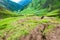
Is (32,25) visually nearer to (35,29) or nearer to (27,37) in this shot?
(35,29)

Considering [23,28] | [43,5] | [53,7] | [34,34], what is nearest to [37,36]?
[34,34]

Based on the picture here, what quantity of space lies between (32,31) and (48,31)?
2.79m

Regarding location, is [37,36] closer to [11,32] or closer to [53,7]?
[11,32]

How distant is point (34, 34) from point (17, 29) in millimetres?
4101

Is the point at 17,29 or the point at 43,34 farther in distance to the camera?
the point at 17,29

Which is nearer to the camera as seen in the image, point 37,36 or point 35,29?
point 37,36

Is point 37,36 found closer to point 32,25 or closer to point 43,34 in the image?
point 43,34

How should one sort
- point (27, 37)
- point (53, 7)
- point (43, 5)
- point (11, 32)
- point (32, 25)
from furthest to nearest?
1. point (43, 5)
2. point (53, 7)
3. point (32, 25)
4. point (11, 32)
5. point (27, 37)

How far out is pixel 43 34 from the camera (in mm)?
33969

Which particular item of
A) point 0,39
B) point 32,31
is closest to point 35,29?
point 32,31

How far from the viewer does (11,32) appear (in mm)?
35625

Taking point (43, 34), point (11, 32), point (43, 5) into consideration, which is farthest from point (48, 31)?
point (43, 5)

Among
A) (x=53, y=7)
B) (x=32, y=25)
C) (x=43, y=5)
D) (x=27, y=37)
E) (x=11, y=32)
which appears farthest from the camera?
(x=43, y=5)

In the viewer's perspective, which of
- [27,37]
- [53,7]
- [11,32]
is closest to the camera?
[27,37]
